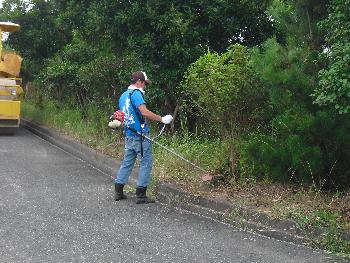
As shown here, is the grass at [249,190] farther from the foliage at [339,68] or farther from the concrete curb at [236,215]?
the foliage at [339,68]

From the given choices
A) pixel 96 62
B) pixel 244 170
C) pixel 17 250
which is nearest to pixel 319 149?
pixel 244 170

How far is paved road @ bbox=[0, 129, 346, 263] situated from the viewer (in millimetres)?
4750

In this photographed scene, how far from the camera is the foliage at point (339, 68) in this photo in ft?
15.2

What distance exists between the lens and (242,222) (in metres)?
5.63

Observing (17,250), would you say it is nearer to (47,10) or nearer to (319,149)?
(319,149)

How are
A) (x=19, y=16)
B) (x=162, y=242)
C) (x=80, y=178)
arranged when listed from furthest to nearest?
(x=19, y=16) → (x=80, y=178) → (x=162, y=242)

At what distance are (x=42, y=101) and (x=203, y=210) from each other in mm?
11447

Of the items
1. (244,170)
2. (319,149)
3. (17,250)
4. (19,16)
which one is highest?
(19,16)

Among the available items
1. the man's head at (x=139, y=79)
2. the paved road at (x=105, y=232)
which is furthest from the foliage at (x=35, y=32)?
the man's head at (x=139, y=79)

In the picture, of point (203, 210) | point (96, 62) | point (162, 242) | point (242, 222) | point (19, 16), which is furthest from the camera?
point (19, 16)

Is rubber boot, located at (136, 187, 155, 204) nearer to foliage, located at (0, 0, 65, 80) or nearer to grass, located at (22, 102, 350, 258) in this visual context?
grass, located at (22, 102, 350, 258)

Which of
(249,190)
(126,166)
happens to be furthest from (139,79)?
(249,190)

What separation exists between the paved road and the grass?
0.31 m

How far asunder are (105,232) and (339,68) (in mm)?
2797
